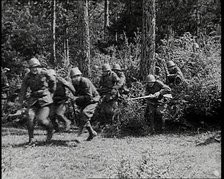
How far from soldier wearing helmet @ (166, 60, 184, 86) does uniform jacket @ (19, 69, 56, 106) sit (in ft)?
12.0

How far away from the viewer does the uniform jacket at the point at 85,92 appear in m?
8.65

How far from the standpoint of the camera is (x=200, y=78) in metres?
10.1

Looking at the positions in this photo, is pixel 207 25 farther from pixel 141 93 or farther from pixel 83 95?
pixel 83 95

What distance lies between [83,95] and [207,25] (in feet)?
41.3

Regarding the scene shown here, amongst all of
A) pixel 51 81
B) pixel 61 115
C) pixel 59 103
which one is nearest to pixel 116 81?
pixel 59 103

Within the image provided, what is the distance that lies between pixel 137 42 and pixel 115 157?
1027 cm

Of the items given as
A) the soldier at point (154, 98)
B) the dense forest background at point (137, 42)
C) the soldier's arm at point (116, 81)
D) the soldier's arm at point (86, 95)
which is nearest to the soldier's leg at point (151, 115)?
the soldier at point (154, 98)

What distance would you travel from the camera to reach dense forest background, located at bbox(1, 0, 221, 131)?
10.2 metres

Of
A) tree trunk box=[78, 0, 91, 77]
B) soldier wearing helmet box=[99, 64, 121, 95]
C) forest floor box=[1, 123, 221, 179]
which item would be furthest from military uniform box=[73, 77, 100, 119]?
tree trunk box=[78, 0, 91, 77]

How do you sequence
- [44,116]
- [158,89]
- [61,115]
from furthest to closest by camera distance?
[158,89] → [61,115] → [44,116]

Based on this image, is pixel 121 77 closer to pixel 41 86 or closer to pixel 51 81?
pixel 51 81

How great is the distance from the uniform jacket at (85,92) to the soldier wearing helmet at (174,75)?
2.67 metres

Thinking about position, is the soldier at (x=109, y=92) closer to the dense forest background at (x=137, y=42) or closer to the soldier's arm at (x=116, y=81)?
the soldier's arm at (x=116, y=81)

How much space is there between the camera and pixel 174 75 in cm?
1043
